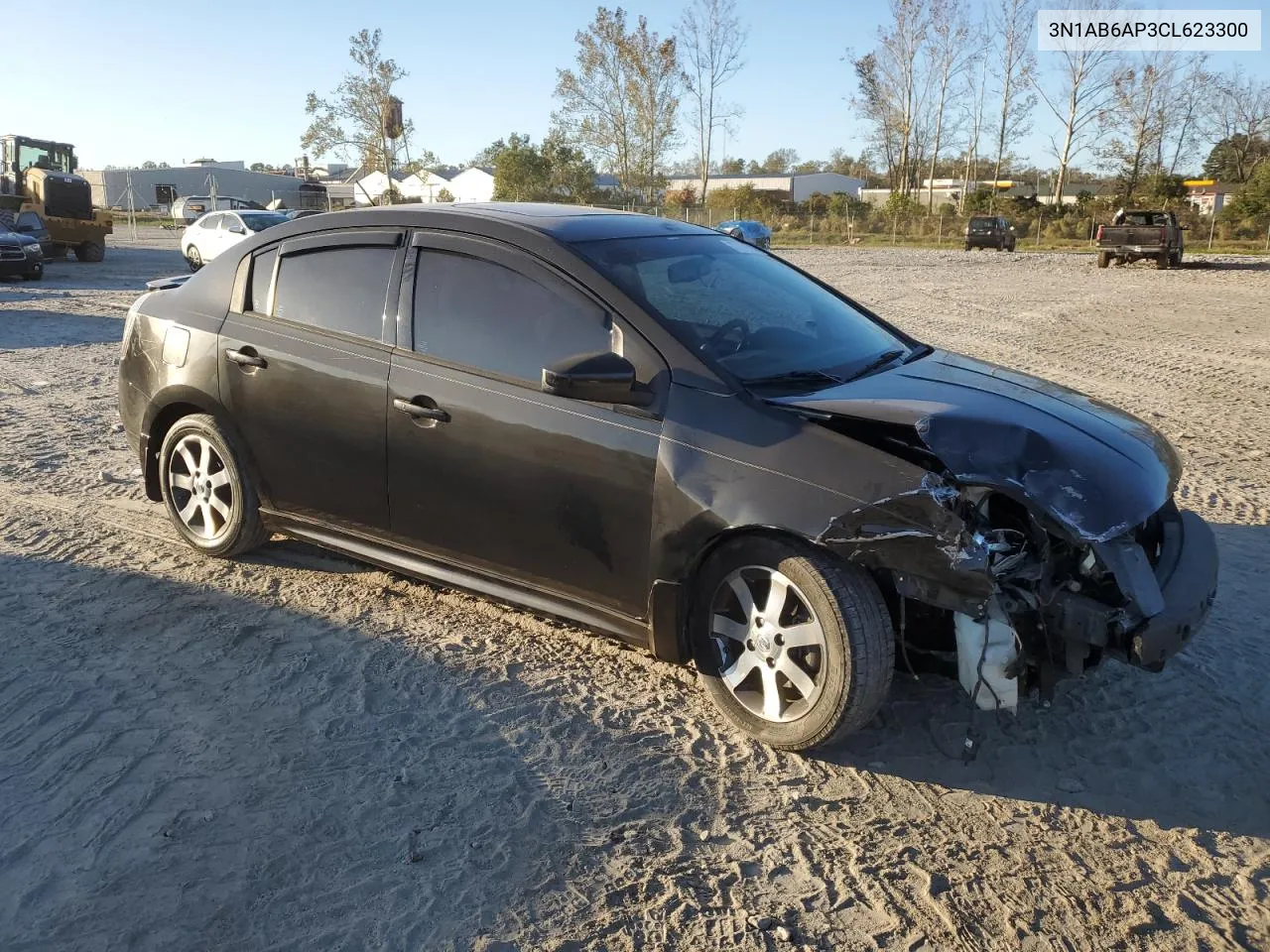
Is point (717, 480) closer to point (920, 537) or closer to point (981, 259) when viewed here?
point (920, 537)

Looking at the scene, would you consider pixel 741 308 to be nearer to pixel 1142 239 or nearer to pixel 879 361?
pixel 879 361

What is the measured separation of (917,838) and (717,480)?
1.27 meters

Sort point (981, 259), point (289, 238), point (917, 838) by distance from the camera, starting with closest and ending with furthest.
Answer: point (917, 838)
point (289, 238)
point (981, 259)

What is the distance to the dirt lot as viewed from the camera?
266cm

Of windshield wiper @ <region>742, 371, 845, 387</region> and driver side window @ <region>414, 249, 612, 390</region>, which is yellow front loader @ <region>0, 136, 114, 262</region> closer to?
driver side window @ <region>414, 249, 612, 390</region>

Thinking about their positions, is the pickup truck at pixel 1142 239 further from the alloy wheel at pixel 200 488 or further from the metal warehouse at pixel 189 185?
the metal warehouse at pixel 189 185

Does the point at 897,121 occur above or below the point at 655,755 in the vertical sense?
above

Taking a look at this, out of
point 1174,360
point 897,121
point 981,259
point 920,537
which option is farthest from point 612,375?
point 897,121

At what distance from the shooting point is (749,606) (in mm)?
3418

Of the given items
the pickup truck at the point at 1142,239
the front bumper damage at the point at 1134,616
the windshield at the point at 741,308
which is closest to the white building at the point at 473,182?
the pickup truck at the point at 1142,239

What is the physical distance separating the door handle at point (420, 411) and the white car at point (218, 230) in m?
20.3

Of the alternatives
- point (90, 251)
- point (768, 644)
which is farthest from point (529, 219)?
point (90, 251)

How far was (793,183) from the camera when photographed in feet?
265

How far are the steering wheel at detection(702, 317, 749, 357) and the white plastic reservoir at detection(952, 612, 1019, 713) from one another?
1.25 meters
